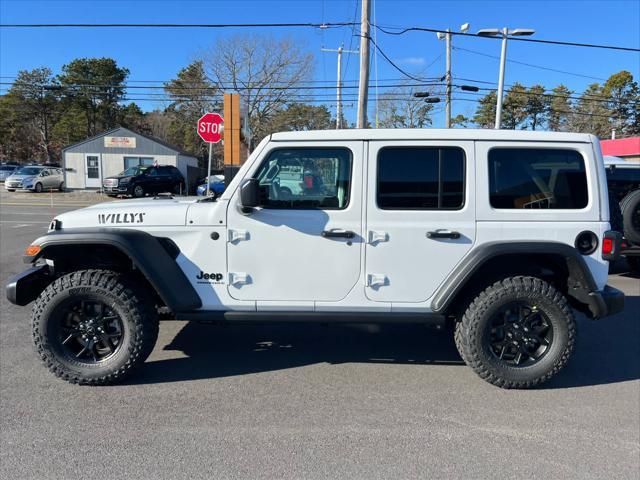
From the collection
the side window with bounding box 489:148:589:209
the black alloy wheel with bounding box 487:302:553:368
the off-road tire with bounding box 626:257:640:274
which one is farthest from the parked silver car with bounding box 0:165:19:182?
the black alloy wheel with bounding box 487:302:553:368

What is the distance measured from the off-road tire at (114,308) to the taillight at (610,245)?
354 cm

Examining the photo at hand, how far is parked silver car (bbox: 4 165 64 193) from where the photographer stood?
2897cm

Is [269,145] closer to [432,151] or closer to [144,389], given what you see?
[432,151]

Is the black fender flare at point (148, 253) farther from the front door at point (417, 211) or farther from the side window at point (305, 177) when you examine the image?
the front door at point (417, 211)

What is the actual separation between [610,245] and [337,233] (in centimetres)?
209

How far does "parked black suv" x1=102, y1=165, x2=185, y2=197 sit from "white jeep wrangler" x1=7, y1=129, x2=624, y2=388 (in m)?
24.0

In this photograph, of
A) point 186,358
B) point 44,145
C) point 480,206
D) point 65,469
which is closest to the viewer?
point 65,469

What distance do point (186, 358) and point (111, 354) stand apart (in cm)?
72

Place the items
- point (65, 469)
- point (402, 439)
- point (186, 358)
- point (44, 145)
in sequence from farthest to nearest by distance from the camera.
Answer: point (44, 145) → point (186, 358) → point (402, 439) → point (65, 469)

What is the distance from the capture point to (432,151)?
3.62 meters

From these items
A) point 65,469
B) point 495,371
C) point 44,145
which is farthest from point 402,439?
point 44,145

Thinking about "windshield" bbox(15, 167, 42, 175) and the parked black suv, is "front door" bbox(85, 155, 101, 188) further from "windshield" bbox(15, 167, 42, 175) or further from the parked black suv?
the parked black suv

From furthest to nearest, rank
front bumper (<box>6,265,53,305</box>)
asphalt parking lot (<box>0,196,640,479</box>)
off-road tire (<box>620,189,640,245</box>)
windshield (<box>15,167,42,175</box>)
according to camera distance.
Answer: windshield (<box>15,167,42,175</box>) < off-road tire (<box>620,189,640,245</box>) < front bumper (<box>6,265,53,305</box>) < asphalt parking lot (<box>0,196,640,479</box>)

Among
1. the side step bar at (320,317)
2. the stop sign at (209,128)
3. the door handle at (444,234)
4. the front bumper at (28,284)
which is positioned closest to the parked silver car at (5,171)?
the stop sign at (209,128)
